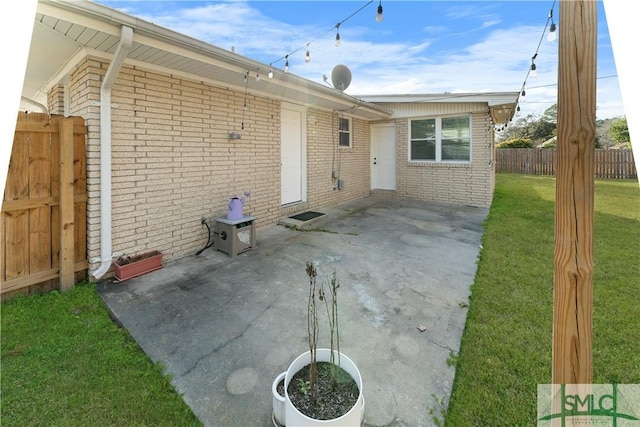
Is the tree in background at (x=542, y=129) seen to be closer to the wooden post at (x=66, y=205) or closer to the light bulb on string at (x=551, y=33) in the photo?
the light bulb on string at (x=551, y=33)

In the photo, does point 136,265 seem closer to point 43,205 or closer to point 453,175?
point 43,205

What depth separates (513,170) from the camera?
1981 cm

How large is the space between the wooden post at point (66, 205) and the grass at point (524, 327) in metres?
4.37

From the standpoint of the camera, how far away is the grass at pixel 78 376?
199 centimetres

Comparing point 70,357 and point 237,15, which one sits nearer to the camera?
point 70,357

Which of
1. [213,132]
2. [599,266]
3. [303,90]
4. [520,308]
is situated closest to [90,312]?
[213,132]

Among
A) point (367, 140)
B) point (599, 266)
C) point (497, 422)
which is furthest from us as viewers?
point (367, 140)

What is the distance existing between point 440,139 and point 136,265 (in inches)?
339

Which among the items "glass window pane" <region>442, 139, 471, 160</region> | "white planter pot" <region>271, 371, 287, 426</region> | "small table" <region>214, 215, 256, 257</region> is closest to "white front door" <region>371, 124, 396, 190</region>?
"glass window pane" <region>442, 139, 471, 160</region>

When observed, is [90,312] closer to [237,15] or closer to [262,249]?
[262,249]

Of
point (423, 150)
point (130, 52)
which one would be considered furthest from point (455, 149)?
point (130, 52)

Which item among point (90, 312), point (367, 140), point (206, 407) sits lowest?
point (206, 407)

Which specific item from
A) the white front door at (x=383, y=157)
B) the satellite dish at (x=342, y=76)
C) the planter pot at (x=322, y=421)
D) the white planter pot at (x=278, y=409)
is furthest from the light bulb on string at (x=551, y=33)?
the white front door at (x=383, y=157)

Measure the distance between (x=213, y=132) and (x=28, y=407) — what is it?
426cm
